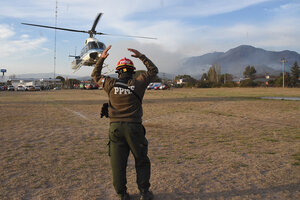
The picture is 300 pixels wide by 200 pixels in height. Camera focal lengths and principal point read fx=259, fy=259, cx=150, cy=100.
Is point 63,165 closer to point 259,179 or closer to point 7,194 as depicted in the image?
point 7,194

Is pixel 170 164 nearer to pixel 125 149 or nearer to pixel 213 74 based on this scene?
pixel 125 149

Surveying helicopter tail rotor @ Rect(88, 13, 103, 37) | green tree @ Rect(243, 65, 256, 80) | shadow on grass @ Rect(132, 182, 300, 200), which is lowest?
shadow on grass @ Rect(132, 182, 300, 200)

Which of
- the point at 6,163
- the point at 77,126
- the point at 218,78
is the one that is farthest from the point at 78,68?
the point at 218,78

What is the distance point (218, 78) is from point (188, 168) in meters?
124

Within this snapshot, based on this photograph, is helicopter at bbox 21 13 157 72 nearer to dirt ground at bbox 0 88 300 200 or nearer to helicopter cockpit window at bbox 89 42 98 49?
helicopter cockpit window at bbox 89 42 98 49

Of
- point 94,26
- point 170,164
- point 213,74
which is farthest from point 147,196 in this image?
point 213,74

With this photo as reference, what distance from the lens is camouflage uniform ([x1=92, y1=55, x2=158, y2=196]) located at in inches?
143

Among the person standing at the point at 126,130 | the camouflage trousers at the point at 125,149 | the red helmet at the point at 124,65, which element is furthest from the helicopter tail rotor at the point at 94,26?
the camouflage trousers at the point at 125,149

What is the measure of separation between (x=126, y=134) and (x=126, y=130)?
0.19 feet

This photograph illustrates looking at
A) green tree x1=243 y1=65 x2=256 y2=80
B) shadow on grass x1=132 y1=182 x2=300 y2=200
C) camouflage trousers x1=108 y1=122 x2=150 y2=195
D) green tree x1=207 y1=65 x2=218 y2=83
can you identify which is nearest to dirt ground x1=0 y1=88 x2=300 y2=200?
shadow on grass x1=132 y1=182 x2=300 y2=200

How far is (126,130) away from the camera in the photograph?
360cm

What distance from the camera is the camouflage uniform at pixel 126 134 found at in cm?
363

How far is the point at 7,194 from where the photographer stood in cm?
387

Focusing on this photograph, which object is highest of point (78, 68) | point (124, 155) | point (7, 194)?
point (78, 68)
